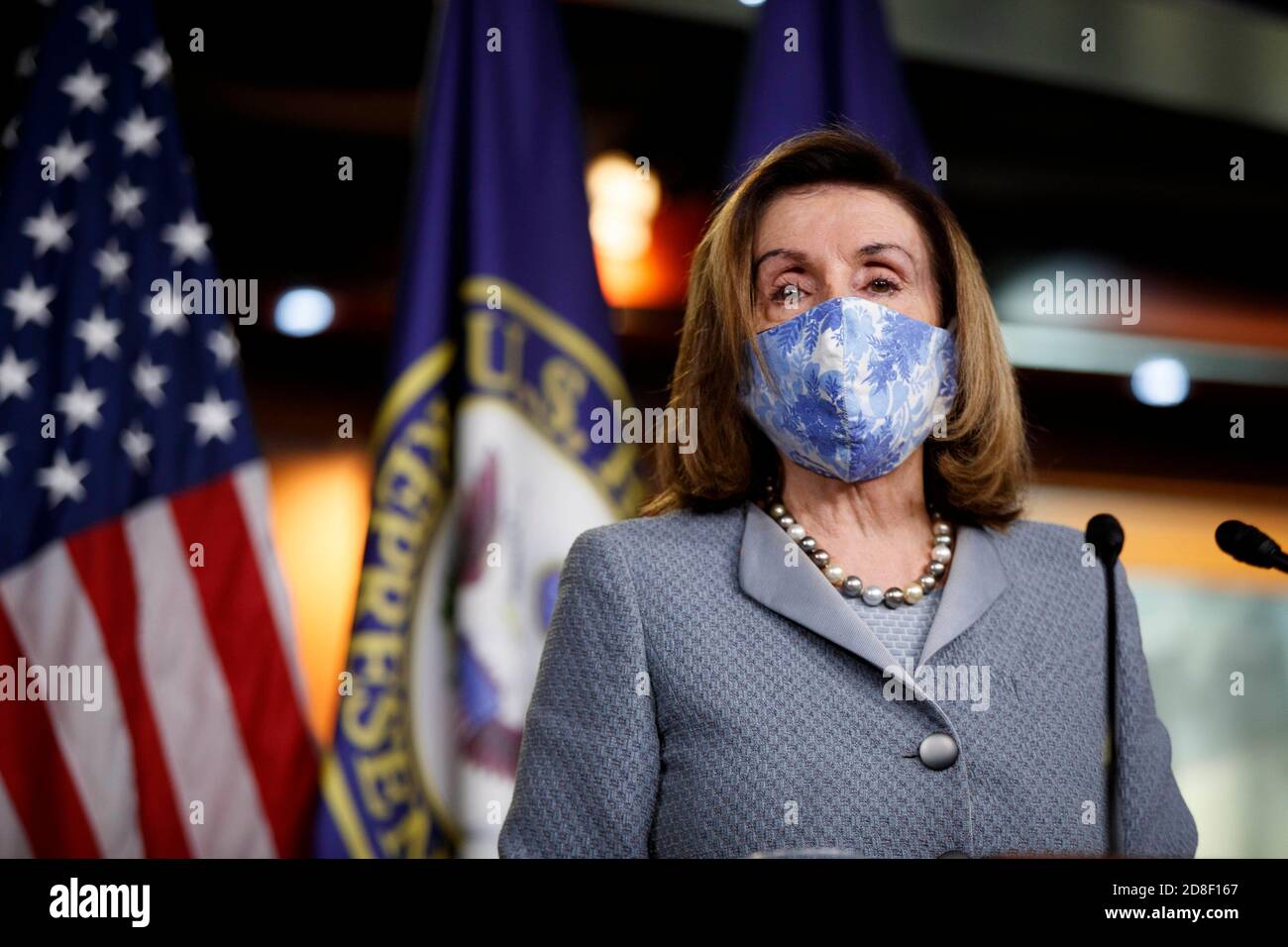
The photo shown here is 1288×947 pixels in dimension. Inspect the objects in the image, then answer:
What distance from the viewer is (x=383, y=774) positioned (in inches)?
110

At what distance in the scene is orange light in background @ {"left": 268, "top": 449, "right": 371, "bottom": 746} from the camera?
146 inches

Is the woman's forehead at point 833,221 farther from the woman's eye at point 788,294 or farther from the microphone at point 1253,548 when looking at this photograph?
the microphone at point 1253,548

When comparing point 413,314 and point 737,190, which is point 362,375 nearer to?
point 413,314

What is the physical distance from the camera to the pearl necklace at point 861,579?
1.56 metres

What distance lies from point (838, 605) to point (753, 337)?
0.37 meters

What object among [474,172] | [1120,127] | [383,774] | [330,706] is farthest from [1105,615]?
[1120,127]

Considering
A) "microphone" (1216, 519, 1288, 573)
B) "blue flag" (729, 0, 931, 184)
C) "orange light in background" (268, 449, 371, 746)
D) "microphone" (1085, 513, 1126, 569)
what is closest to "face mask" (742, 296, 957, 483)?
"microphone" (1085, 513, 1126, 569)

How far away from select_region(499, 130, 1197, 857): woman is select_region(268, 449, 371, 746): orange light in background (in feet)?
6.93

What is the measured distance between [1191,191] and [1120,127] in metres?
0.38

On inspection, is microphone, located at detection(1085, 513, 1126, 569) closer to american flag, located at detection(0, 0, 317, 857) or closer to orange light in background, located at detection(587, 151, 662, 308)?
american flag, located at detection(0, 0, 317, 857)

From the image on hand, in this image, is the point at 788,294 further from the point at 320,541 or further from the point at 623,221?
the point at 623,221

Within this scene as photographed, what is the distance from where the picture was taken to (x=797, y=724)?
1455 mm

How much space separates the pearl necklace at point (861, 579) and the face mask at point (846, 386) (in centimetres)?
8

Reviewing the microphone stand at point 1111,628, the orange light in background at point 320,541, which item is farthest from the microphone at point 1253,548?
the orange light in background at point 320,541
